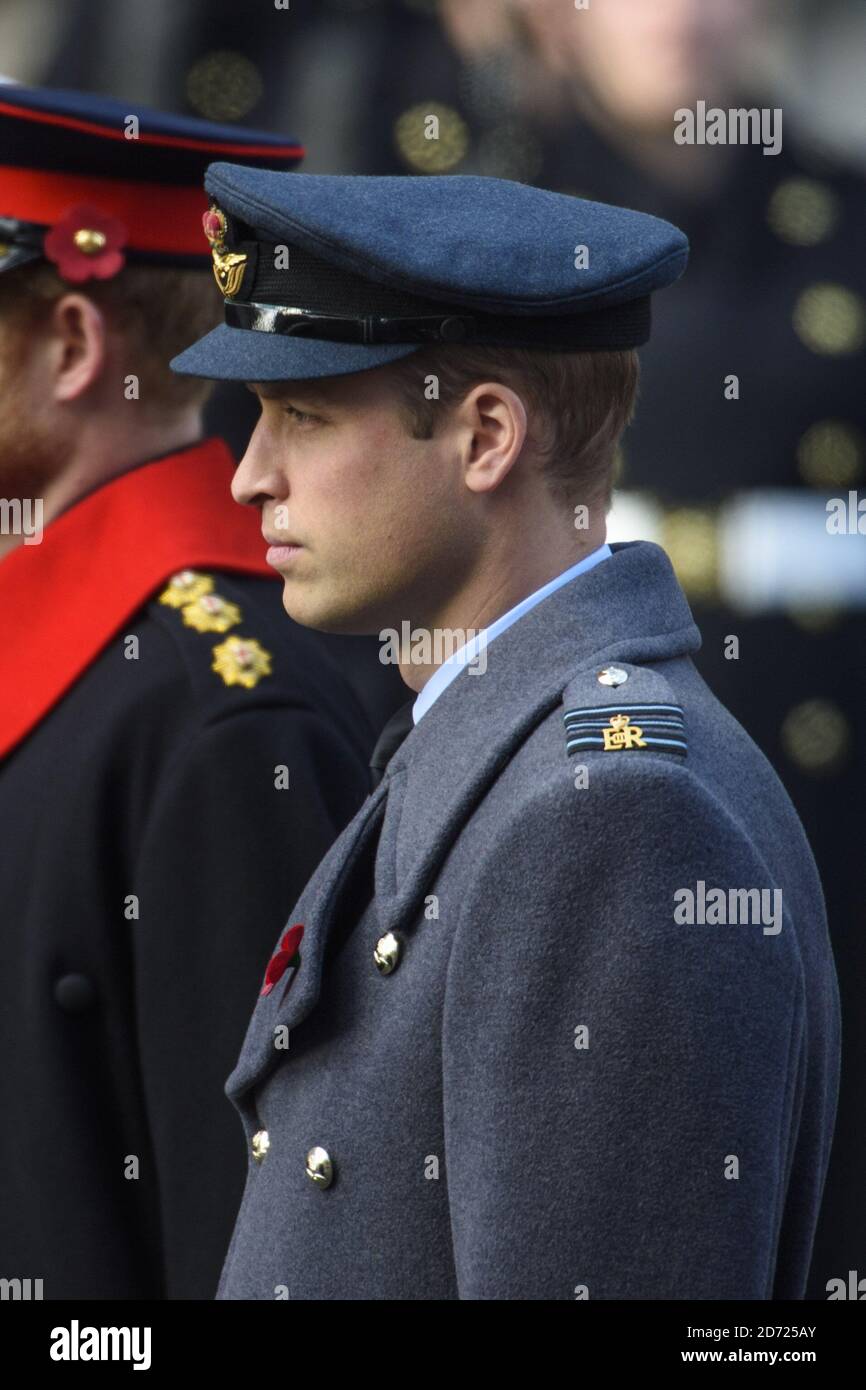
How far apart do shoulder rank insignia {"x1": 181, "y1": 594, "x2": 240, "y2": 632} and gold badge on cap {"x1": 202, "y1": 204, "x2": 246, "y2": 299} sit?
20.7 inches

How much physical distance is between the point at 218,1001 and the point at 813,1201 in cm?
72

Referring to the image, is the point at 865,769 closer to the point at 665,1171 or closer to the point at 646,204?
the point at 646,204

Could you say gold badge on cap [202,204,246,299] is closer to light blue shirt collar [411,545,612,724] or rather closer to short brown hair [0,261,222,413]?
light blue shirt collar [411,545,612,724]

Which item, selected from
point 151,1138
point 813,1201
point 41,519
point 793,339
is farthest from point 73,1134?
point 793,339

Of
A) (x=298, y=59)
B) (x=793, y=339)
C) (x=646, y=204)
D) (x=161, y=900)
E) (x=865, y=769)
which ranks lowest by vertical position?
(x=161, y=900)

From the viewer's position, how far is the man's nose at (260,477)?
5.29 ft

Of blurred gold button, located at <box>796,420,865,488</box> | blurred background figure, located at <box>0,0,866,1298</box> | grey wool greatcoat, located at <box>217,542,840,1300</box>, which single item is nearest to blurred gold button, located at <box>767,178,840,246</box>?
blurred background figure, located at <box>0,0,866,1298</box>

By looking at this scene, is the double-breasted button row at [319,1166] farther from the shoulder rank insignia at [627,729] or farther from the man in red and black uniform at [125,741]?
the man in red and black uniform at [125,741]

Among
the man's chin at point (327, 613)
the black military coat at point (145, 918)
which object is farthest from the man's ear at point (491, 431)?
the black military coat at point (145, 918)

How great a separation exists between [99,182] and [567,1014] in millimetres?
1291

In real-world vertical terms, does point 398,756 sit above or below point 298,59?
below

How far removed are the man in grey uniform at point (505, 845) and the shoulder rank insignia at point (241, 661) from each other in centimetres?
45

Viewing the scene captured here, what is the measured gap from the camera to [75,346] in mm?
2275

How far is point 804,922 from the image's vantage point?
1.50 metres
